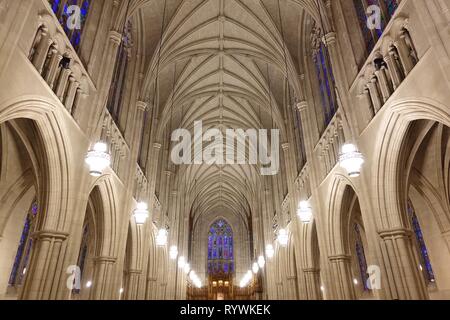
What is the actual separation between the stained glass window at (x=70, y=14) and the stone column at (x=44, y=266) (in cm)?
615

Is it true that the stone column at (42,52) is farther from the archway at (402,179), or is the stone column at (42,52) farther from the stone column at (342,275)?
the stone column at (342,275)

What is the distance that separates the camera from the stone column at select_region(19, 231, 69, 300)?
24.8 ft

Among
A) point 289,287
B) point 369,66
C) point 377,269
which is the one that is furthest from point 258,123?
point 377,269

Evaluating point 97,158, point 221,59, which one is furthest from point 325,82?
point 97,158

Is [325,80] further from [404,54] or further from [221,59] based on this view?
[221,59]

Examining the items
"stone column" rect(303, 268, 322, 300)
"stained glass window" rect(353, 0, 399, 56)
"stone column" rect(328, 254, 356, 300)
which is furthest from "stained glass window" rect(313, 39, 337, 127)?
"stone column" rect(303, 268, 322, 300)

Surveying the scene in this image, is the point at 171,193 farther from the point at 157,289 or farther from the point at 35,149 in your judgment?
the point at 35,149

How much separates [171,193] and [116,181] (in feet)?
48.3

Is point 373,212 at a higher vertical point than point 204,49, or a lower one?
lower

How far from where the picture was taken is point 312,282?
16.5 m

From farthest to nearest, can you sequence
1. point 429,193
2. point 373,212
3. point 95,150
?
point 429,193 < point 373,212 < point 95,150

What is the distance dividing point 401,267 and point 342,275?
4.60 meters

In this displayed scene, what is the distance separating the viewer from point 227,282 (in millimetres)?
45219
